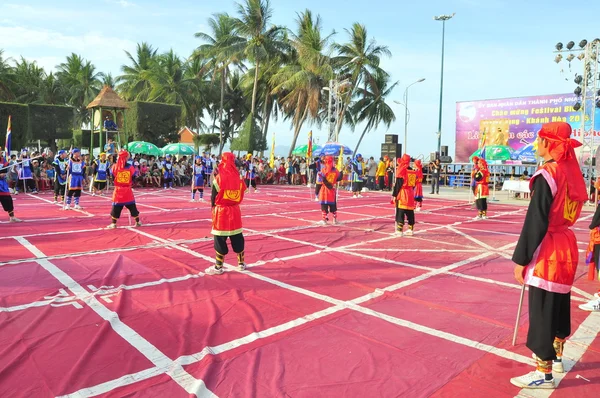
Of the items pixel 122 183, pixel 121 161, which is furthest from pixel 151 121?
pixel 122 183

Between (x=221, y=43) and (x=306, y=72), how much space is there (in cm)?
711

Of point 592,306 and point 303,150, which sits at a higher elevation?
point 303,150

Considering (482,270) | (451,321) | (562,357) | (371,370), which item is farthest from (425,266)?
(371,370)

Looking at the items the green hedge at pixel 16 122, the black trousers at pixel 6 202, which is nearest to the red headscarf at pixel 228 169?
the black trousers at pixel 6 202

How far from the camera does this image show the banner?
99.3 ft

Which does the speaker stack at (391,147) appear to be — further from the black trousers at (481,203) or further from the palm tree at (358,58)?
the black trousers at (481,203)

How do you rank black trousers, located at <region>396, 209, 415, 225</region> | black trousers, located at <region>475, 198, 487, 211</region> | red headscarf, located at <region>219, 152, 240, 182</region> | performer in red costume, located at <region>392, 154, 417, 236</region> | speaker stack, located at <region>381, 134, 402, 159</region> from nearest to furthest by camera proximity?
red headscarf, located at <region>219, 152, 240, 182</region>, performer in red costume, located at <region>392, 154, 417, 236</region>, black trousers, located at <region>396, 209, 415, 225</region>, black trousers, located at <region>475, 198, 487, 211</region>, speaker stack, located at <region>381, 134, 402, 159</region>

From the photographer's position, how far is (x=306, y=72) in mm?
31891

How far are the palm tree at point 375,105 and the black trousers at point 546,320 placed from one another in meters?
34.2

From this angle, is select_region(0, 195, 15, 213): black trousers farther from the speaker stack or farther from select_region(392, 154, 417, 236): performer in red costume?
the speaker stack

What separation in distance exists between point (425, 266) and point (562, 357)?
3.46m

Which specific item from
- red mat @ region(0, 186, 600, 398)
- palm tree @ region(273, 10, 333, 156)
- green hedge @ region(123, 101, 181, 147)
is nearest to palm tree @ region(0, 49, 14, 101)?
green hedge @ region(123, 101, 181, 147)

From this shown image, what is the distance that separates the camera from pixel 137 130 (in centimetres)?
3341

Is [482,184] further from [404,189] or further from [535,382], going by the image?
[535,382]
